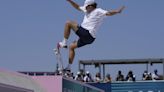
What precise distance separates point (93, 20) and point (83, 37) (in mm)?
397

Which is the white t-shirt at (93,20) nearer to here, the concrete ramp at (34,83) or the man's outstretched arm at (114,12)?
the man's outstretched arm at (114,12)

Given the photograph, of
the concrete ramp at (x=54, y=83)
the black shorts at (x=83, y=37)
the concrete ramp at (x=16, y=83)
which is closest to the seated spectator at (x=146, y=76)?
the concrete ramp at (x=54, y=83)

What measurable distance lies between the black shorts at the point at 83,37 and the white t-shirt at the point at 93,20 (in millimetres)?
71

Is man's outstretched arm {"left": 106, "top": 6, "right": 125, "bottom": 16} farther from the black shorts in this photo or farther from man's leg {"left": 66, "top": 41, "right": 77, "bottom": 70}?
man's leg {"left": 66, "top": 41, "right": 77, "bottom": 70}

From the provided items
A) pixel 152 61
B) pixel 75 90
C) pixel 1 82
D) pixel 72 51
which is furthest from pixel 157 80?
pixel 1 82

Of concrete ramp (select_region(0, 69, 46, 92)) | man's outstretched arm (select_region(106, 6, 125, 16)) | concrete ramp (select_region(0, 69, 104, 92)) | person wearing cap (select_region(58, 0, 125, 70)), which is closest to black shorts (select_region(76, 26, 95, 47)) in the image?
person wearing cap (select_region(58, 0, 125, 70))

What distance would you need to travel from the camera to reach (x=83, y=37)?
1160cm

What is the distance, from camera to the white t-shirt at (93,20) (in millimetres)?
11523

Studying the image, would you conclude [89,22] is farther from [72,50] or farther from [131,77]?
[131,77]

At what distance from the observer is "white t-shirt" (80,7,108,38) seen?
1152 cm

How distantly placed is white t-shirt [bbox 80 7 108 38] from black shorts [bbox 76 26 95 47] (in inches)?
2.8

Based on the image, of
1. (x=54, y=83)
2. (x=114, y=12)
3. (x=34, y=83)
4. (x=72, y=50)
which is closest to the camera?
(x=114, y=12)

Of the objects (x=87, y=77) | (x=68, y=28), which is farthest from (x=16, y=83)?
(x=87, y=77)

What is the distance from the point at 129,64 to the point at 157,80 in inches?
149
